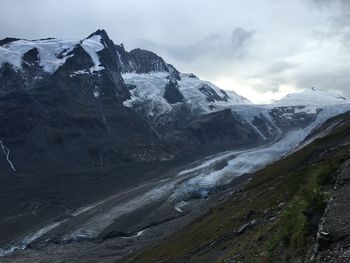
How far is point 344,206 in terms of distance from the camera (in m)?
16.7

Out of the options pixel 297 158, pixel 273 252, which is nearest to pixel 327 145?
pixel 297 158

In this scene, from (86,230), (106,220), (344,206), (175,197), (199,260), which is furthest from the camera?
(175,197)

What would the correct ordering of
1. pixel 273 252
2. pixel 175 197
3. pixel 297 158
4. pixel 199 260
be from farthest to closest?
pixel 175 197 < pixel 297 158 < pixel 199 260 < pixel 273 252

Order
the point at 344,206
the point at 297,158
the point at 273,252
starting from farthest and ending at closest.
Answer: the point at 297,158, the point at 273,252, the point at 344,206

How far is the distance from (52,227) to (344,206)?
168370mm

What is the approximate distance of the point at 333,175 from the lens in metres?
21.1

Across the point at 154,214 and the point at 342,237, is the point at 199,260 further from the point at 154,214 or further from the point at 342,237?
the point at 154,214

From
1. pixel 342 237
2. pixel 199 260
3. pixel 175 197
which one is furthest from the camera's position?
pixel 175 197

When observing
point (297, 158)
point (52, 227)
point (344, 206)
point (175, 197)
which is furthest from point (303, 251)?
point (175, 197)

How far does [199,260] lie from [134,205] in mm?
148881

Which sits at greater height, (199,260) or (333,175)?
(333,175)

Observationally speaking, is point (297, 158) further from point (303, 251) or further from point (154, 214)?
point (303, 251)

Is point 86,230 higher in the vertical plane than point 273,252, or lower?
lower

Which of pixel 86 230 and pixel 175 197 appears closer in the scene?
pixel 86 230
